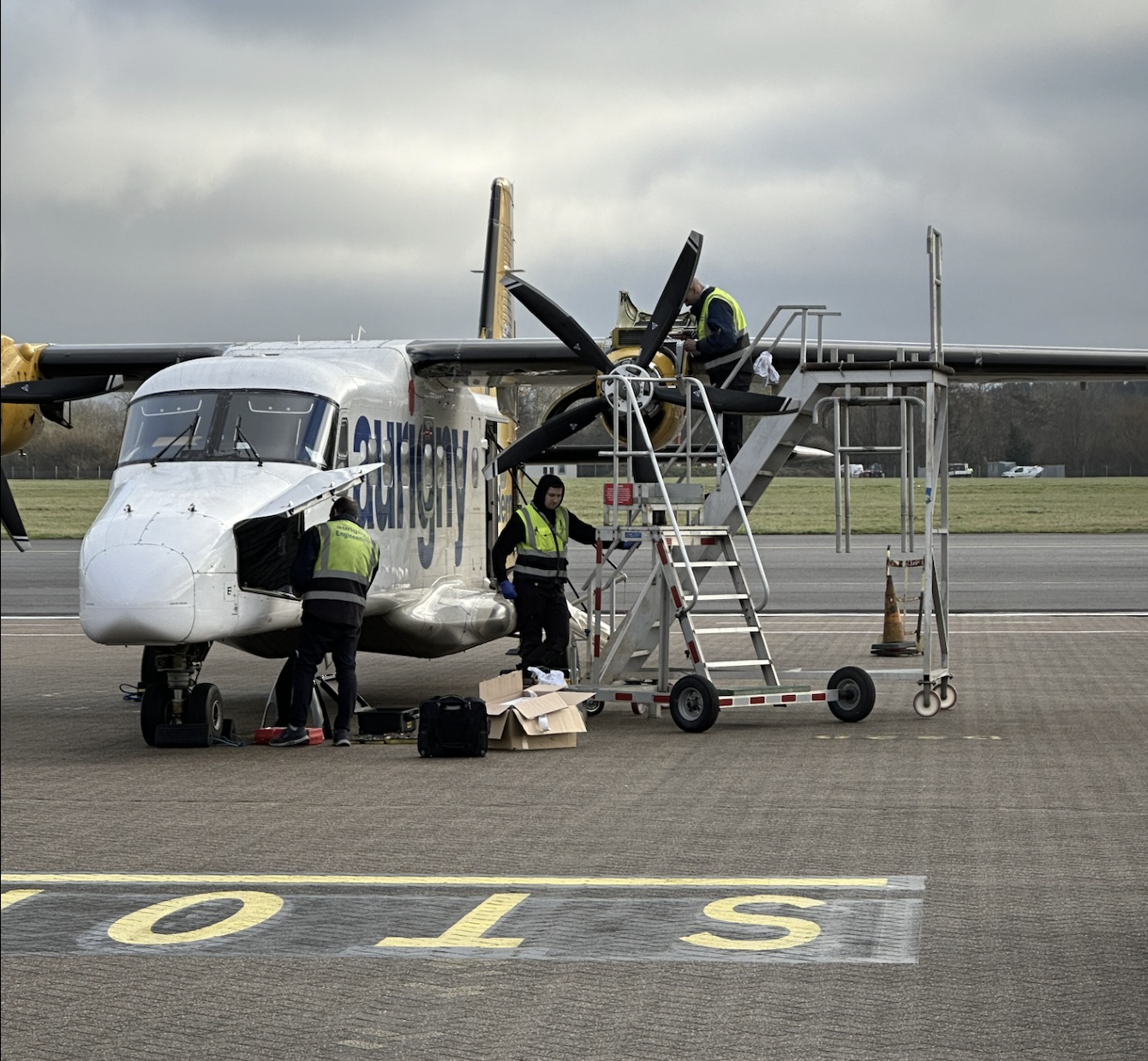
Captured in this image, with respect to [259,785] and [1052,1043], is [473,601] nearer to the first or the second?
[259,785]

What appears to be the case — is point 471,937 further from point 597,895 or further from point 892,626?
point 892,626

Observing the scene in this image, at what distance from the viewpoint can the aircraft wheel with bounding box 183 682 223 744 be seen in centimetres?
1259

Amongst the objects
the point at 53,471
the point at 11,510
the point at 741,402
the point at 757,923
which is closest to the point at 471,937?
the point at 757,923

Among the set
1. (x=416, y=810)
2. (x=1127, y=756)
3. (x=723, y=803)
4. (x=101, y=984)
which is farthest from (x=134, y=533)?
(x=1127, y=756)

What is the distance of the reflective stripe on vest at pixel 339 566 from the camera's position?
12.4 m

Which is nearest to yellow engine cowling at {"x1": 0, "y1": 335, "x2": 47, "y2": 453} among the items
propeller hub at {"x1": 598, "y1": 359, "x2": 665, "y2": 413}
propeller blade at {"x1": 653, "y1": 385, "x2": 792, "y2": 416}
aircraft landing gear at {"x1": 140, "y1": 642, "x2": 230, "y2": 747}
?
aircraft landing gear at {"x1": 140, "y1": 642, "x2": 230, "y2": 747}

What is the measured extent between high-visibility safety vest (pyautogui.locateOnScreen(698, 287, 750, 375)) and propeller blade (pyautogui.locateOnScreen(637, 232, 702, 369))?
0.29 metres

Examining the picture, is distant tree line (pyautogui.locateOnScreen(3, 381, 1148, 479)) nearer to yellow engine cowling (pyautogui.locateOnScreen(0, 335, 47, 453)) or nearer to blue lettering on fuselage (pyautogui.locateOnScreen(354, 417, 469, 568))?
blue lettering on fuselage (pyautogui.locateOnScreen(354, 417, 469, 568))

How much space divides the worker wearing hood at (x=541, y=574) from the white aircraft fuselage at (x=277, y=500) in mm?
1194

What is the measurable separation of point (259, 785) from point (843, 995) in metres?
5.95

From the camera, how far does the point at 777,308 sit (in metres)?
14.1

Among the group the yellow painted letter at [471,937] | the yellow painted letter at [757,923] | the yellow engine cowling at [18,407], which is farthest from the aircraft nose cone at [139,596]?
the yellow engine cowling at [18,407]

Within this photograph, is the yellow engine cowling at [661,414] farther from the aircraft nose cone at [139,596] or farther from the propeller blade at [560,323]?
the aircraft nose cone at [139,596]

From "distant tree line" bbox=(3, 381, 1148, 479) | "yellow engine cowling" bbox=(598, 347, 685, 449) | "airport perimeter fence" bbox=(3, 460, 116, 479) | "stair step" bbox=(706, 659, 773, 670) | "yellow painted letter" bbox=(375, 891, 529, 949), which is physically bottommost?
"yellow painted letter" bbox=(375, 891, 529, 949)
